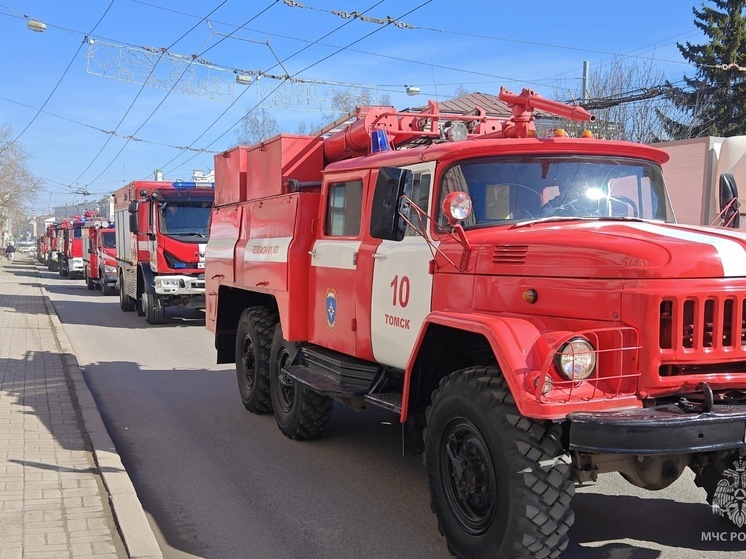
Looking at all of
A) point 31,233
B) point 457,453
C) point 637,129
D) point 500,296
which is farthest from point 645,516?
point 31,233

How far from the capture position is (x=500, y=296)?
13.8 ft

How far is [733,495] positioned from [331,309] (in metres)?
3.26

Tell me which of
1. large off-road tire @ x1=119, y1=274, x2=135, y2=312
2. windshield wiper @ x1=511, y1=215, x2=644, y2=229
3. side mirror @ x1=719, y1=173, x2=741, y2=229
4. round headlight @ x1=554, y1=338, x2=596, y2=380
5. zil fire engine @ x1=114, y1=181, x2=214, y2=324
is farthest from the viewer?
large off-road tire @ x1=119, y1=274, x2=135, y2=312

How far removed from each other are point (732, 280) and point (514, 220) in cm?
138

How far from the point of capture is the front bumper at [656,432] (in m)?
3.31

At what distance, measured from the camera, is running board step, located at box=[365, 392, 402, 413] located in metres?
5.03

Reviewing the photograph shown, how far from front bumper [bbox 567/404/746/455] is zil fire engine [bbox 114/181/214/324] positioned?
13657 millimetres

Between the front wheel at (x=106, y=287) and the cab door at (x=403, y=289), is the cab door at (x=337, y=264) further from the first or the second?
the front wheel at (x=106, y=287)

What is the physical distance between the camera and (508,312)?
4137mm

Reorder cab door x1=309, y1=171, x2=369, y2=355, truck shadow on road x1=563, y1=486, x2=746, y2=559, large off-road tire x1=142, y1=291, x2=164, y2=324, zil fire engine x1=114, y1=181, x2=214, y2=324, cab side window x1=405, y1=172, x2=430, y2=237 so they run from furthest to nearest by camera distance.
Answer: large off-road tire x1=142, y1=291, x2=164, y2=324
zil fire engine x1=114, y1=181, x2=214, y2=324
cab door x1=309, y1=171, x2=369, y2=355
cab side window x1=405, y1=172, x2=430, y2=237
truck shadow on road x1=563, y1=486, x2=746, y2=559

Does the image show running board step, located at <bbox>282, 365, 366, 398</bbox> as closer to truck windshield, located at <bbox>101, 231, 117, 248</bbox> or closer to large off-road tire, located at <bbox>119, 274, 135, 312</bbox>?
large off-road tire, located at <bbox>119, 274, 135, 312</bbox>

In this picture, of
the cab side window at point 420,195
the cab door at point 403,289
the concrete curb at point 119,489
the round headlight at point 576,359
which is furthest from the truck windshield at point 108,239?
the round headlight at point 576,359

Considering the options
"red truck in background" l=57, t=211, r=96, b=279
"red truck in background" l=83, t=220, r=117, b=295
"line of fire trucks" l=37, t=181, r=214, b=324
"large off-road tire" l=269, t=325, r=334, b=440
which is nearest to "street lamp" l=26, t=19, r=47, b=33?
"line of fire trucks" l=37, t=181, r=214, b=324

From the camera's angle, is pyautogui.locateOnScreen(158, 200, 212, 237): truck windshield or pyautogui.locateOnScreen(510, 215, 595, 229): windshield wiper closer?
pyautogui.locateOnScreen(510, 215, 595, 229): windshield wiper
